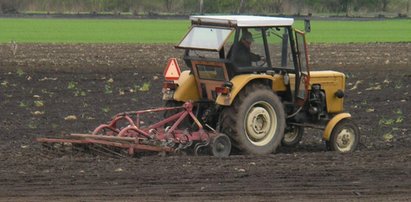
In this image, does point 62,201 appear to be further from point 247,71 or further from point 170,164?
point 247,71

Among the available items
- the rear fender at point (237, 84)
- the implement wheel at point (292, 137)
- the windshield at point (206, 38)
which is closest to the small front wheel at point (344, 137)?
the implement wheel at point (292, 137)

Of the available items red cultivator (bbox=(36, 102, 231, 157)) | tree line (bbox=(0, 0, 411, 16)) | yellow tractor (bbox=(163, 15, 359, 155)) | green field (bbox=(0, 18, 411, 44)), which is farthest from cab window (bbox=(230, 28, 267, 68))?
tree line (bbox=(0, 0, 411, 16))

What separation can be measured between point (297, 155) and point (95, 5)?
7118cm

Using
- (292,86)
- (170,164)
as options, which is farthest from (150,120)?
(170,164)

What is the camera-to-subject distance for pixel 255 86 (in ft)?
41.2

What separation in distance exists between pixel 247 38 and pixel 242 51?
0.19 m

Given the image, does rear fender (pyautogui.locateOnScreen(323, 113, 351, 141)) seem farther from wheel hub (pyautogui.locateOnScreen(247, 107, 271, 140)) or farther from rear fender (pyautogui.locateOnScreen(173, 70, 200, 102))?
rear fender (pyautogui.locateOnScreen(173, 70, 200, 102))

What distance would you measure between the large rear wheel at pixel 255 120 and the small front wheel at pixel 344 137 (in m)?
0.87

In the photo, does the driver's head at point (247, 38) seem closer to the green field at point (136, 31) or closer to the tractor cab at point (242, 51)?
the tractor cab at point (242, 51)

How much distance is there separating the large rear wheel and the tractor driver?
340 mm

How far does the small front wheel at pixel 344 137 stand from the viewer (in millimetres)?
13258

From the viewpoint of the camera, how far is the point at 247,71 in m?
12.5

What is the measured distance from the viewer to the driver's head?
12.6m

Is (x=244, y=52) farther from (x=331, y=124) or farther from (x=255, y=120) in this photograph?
(x=331, y=124)
